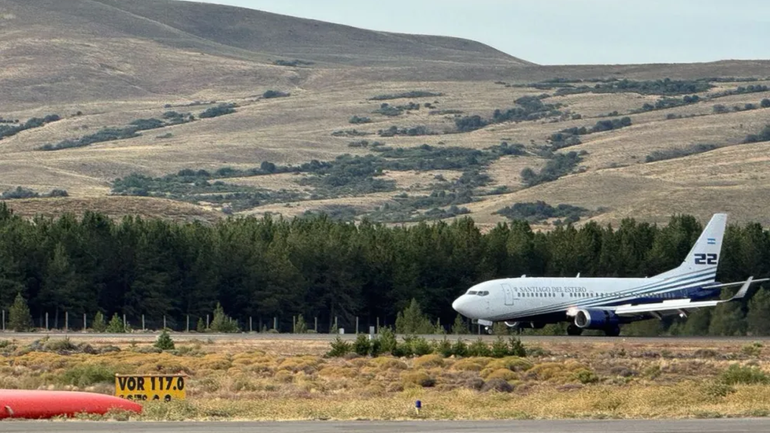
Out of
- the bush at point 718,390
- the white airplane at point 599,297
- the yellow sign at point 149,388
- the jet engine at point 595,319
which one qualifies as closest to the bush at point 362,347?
the white airplane at point 599,297

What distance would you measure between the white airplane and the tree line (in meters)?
3.83

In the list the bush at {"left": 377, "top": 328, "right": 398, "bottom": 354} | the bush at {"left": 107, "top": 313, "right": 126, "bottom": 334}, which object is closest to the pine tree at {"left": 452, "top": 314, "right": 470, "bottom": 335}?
the bush at {"left": 107, "top": 313, "right": 126, "bottom": 334}

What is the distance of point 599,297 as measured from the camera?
3314 inches

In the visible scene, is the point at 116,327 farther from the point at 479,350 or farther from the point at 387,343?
the point at 479,350

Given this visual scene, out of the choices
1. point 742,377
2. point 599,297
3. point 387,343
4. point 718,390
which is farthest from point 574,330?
point 718,390

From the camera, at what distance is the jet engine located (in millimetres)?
83125

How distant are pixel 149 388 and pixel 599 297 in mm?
45184

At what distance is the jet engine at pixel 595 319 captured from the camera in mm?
83125

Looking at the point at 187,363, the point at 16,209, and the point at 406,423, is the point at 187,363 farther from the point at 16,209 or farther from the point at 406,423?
the point at 16,209

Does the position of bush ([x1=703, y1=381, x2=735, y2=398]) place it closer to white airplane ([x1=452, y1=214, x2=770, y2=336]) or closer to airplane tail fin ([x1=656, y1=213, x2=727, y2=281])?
white airplane ([x1=452, y1=214, x2=770, y2=336])

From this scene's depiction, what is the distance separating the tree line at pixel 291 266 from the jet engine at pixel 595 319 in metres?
7.25

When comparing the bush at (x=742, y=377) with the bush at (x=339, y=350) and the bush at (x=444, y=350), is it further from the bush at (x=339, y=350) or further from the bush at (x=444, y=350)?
the bush at (x=339, y=350)

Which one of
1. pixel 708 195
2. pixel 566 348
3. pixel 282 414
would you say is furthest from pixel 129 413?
pixel 708 195

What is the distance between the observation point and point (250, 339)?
76188 millimetres
